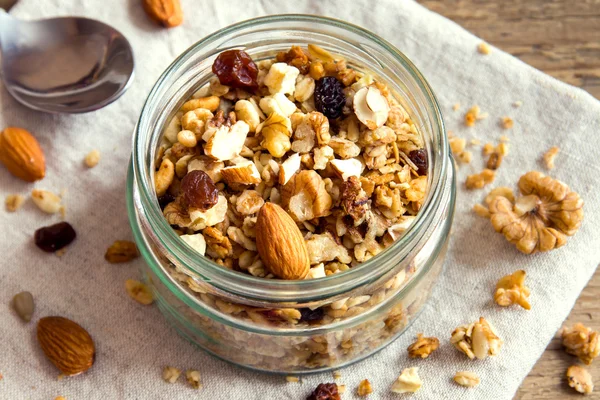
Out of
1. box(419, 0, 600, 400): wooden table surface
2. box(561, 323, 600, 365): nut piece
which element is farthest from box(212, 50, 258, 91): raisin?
box(561, 323, 600, 365): nut piece

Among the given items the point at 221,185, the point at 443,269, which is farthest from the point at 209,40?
the point at 443,269

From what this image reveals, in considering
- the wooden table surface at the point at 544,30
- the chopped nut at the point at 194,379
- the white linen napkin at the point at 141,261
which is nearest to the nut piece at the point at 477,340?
the white linen napkin at the point at 141,261

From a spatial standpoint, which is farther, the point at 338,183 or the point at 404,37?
the point at 404,37

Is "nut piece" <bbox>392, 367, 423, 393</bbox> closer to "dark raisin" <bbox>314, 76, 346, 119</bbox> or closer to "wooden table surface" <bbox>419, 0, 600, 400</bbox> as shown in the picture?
"dark raisin" <bbox>314, 76, 346, 119</bbox>

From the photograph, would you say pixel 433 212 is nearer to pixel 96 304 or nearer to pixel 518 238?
pixel 518 238

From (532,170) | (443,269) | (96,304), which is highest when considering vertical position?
(532,170)

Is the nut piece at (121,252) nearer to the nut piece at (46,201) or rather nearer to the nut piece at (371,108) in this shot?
the nut piece at (46,201)
